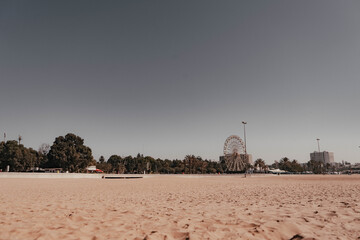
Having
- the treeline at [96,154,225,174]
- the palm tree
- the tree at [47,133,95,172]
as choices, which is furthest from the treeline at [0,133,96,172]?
the palm tree

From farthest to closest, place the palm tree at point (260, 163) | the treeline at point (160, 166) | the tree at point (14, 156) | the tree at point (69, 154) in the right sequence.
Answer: the palm tree at point (260, 163) < the treeline at point (160, 166) < the tree at point (69, 154) < the tree at point (14, 156)

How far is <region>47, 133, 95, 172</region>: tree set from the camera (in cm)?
6831

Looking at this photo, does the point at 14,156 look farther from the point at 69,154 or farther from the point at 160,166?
the point at 160,166

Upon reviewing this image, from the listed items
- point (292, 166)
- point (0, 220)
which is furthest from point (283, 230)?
point (292, 166)

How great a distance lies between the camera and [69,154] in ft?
225

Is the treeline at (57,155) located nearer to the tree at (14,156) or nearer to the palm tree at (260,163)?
the tree at (14,156)

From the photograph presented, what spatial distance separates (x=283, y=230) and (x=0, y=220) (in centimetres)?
723

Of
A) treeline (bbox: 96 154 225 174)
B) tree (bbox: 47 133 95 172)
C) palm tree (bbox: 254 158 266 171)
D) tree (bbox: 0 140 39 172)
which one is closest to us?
tree (bbox: 0 140 39 172)

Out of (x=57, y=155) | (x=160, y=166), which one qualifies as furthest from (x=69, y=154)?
(x=160, y=166)

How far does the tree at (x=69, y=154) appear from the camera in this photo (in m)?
68.3

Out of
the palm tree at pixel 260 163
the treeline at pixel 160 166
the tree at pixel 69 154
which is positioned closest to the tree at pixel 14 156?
the tree at pixel 69 154

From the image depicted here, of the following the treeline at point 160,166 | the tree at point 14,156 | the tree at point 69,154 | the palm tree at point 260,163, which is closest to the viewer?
the tree at point 14,156

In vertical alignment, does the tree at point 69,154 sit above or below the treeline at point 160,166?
above

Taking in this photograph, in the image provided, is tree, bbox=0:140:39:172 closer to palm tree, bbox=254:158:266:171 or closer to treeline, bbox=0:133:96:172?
treeline, bbox=0:133:96:172
